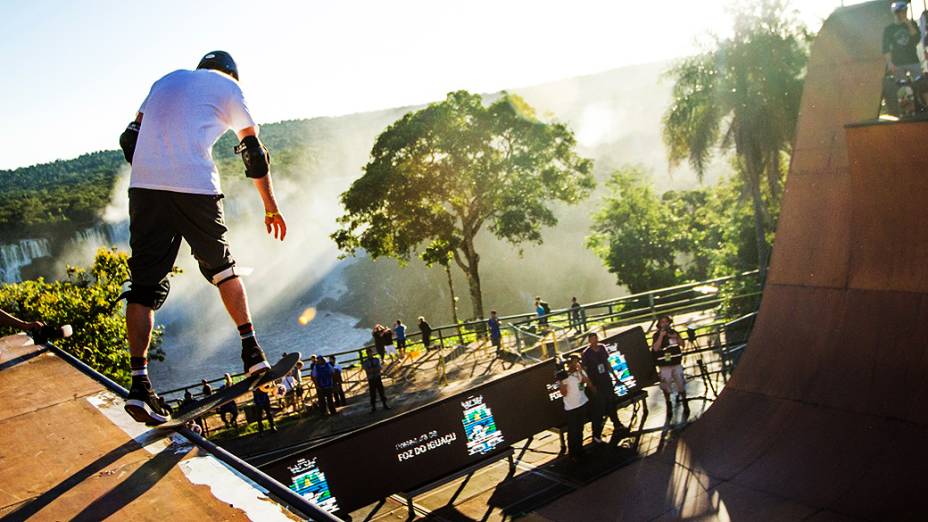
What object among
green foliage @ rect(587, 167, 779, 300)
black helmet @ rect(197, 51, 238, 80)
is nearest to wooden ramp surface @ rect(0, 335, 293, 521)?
black helmet @ rect(197, 51, 238, 80)

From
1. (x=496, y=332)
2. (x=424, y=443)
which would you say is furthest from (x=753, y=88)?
(x=424, y=443)

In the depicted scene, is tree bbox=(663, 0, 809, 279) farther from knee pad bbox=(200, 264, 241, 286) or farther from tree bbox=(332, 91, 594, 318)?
knee pad bbox=(200, 264, 241, 286)

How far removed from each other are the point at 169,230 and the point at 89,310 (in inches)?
1310

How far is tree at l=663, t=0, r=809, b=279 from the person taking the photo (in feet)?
94.2

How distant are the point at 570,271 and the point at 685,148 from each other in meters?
73.7

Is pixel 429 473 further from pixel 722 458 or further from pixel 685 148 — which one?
pixel 685 148

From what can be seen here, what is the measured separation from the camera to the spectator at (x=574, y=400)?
42.1ft

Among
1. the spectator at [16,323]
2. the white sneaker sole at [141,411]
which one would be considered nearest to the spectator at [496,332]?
the spectator at [16,323]

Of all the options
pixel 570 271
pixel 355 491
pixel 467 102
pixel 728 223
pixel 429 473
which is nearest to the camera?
pixel 355 491

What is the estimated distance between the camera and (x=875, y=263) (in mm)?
9930

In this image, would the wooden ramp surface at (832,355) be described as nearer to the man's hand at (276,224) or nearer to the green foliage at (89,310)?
the man's hand at (276,224)

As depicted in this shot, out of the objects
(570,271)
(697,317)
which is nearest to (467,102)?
(697,317)

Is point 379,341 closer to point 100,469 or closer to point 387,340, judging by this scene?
point 387,340

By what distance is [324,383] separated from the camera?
21.6m
